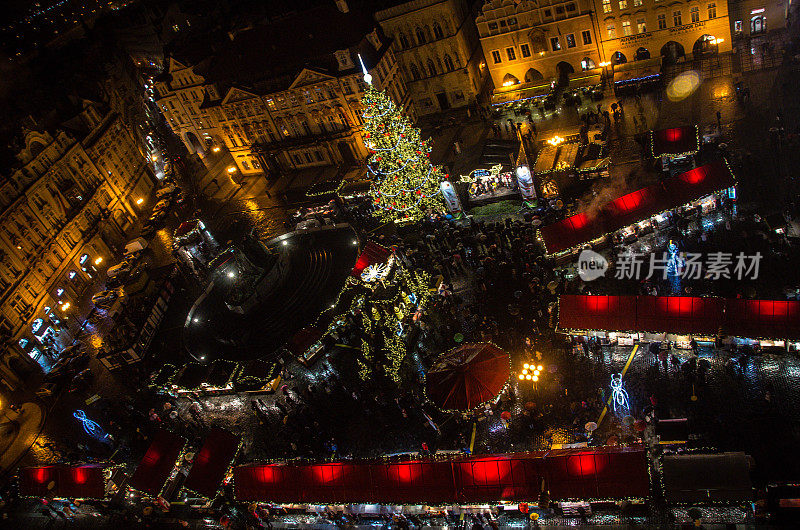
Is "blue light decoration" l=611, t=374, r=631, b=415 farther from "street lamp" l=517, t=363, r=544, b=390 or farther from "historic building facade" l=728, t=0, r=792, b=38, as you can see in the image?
"historic building facade" l=728, t=0, r=792, b=38

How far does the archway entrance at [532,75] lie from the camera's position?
59.9 metres

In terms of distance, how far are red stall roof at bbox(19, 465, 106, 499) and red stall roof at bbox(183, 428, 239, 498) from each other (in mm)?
6295

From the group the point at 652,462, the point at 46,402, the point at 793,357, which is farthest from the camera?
the point at 46,402

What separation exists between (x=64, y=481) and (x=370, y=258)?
79.1 ft

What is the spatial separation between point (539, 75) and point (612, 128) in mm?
12579

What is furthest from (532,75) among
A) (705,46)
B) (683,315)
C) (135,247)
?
(135,247)

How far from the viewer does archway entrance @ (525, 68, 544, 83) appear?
5994 cm

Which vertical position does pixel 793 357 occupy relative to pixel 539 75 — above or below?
below

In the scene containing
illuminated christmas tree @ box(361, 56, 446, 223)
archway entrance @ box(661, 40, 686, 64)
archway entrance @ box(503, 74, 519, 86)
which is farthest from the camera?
archway entrance @ box(503, 74, 519, 86)

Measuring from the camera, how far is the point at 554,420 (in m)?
29.6

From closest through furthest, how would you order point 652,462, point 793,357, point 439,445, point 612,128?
point 652,462 → point 793,357 → point 439,445 → point 612,128

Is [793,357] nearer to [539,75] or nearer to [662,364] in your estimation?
[662,364]

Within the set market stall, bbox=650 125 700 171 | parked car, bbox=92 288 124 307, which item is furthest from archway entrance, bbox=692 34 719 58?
parked car, bbox=92 288 124 307

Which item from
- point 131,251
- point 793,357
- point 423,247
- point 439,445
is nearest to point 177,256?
point 131,251
